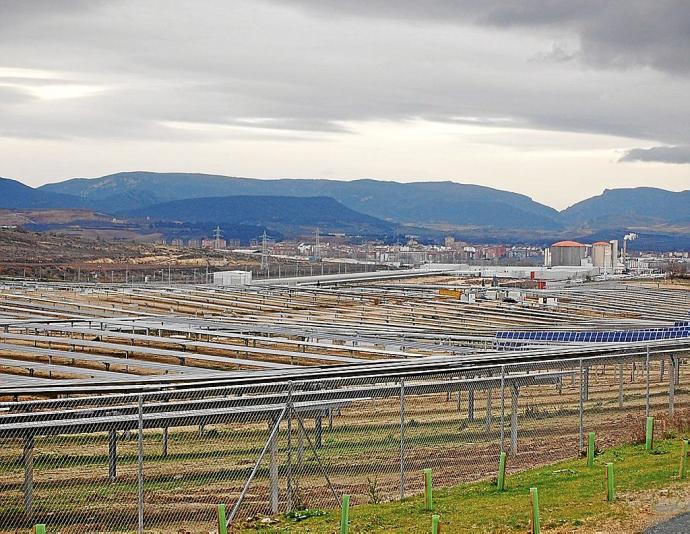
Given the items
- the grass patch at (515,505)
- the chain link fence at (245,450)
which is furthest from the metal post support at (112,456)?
the grass patch at (515,505)

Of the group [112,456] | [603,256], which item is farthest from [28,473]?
[603,256]

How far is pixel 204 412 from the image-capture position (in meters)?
14.4

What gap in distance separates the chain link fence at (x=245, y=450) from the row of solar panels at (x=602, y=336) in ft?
51.9

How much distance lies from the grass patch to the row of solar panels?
21.3 meters

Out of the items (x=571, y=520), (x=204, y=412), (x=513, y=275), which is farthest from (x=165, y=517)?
(x=513, y=275)

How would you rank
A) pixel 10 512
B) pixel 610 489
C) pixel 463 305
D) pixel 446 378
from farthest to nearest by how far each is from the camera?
1. pixel 463 305
2. pixel 446 378
3. pixel 610 489
4. pixel 10 512

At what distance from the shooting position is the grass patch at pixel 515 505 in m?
14.5

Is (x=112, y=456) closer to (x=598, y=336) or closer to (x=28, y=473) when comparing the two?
(x=28, y=473)

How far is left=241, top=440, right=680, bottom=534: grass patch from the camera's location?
14.5 metres

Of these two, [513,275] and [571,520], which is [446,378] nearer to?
[571,520]

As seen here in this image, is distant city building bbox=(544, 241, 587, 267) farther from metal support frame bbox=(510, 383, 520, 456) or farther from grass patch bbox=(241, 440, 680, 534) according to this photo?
grass patch bbox=(241, 440, 680, 534)

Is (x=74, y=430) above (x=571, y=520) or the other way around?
above

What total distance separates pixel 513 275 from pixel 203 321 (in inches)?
3292

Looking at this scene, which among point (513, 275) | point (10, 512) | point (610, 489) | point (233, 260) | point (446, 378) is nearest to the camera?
point (10, 512)
